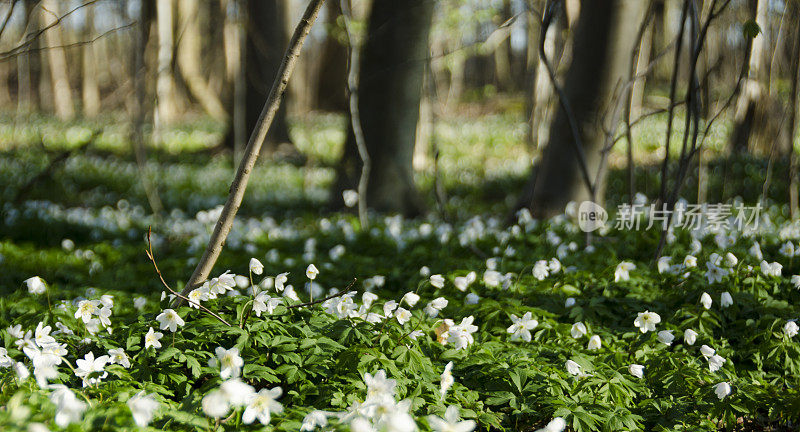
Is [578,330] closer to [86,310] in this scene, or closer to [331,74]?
[86,310]

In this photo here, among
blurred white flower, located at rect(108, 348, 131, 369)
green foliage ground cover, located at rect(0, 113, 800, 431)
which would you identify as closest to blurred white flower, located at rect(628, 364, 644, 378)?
green foliage ground cover, located at rect(0, 113, 800, 431)

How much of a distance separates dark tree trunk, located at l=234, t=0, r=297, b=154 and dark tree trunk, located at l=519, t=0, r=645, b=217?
7.78 m

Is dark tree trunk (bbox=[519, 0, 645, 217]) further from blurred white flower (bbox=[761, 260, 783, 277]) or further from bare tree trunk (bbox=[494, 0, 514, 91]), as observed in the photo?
bare tree trunk (bbox=[494, 0, 514, 91])

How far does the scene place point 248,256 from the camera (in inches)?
203

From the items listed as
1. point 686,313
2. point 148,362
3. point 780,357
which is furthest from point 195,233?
point 780,357

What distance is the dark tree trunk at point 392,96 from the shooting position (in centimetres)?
693

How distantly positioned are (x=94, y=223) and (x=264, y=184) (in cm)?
395

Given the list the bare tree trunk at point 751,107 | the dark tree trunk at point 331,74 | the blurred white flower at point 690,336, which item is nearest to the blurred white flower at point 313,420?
the blurred white flower at point 690,336

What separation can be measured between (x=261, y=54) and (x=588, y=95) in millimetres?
8575

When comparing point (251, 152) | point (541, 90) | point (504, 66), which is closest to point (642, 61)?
point (541, 90)

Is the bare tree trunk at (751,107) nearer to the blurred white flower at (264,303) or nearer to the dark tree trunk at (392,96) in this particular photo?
the dark tree trunk at (392,96)

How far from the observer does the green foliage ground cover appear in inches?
86.9

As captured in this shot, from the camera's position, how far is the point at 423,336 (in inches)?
117

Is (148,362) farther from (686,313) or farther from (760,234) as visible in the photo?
(760,234)
